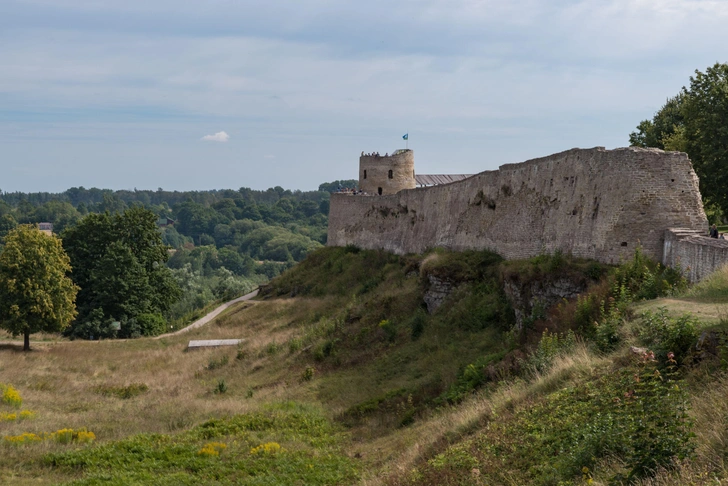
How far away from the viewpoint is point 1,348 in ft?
128

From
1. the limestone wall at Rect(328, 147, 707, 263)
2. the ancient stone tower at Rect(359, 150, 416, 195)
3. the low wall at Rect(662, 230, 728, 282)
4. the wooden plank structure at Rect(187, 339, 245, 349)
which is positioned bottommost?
the wooden plank structure at Rect(187, 339, 245, 349)

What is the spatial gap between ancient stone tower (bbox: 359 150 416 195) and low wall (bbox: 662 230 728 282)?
3446 centimetres

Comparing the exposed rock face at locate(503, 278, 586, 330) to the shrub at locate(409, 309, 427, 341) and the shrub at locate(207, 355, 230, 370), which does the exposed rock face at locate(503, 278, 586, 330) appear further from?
the shrub at locate(207, 355, 230, 370)

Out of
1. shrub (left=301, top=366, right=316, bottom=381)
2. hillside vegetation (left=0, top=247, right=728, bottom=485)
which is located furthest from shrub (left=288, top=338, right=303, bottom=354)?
shrub (left=301, top=366, right=316, bottom=381)

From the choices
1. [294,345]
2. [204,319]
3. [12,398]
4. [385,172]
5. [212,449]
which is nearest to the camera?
[212,449]

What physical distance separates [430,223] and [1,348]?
888 inches

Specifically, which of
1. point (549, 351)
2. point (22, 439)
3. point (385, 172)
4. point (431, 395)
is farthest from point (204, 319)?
point (549, 351)

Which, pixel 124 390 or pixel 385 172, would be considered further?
pixel 385 172

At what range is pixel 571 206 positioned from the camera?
21906 millimetres

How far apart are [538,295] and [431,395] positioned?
433 cm

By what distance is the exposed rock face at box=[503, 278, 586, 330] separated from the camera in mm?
19391

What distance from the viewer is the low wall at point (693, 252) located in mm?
15539

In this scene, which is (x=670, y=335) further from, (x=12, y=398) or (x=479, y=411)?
(x=12, y=398)

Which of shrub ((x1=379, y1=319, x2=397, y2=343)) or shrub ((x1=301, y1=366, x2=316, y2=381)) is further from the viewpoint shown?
shrub ((x1=379, y1=319, x2=397, y2=343))
